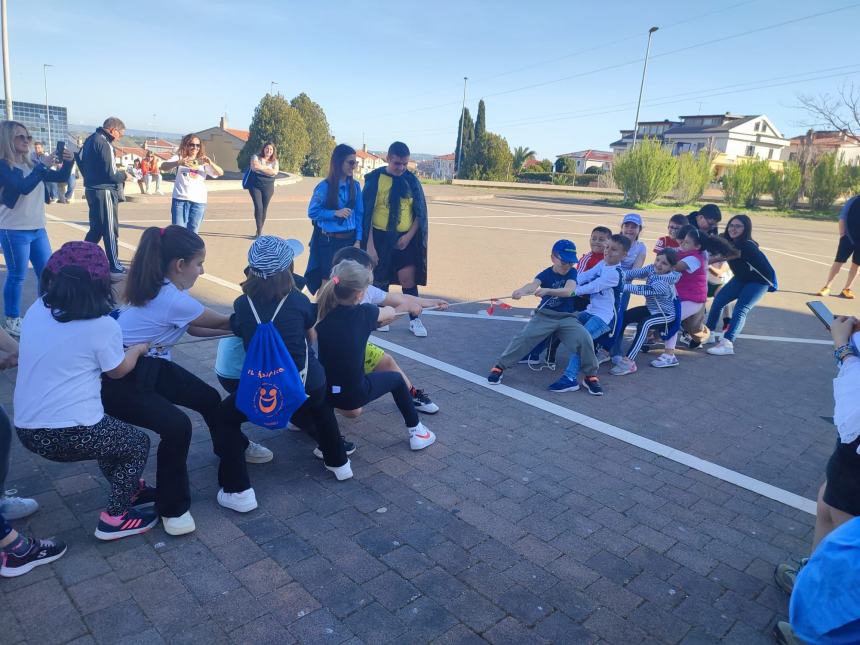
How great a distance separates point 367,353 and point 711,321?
17.9ft

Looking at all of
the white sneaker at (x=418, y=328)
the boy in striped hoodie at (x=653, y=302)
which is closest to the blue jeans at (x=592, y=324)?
the boy in striped hoodie at (x=653, y=302)

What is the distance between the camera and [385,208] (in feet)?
22.5

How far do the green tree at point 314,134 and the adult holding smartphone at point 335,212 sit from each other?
4680 cm

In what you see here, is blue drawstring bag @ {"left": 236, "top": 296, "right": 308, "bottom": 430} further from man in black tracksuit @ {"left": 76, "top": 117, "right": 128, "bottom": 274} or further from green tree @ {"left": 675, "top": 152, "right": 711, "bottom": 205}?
green tree @ {"left": 675, "top": 152, "right": 711, "bottom": 205}

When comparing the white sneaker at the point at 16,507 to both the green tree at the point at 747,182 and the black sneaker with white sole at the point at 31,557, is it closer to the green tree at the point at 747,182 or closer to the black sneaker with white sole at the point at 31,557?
the black sneaker with white sole at the point at 31,557

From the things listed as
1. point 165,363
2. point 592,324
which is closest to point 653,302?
point 592,324

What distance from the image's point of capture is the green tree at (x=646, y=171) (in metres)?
32.9

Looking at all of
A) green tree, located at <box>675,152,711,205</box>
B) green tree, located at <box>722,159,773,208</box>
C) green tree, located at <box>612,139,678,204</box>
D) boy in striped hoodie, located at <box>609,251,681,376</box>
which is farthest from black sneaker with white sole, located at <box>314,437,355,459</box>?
green tree, located at <box>722,159,773,208</box>

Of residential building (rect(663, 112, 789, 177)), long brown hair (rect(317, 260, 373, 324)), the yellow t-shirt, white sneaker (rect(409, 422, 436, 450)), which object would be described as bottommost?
white sneaker (rect(409, 422, 436, 450))

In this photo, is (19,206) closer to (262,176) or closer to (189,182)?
(189,182)

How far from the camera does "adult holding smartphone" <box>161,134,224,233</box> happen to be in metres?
9.31

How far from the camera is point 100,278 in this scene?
2746mm

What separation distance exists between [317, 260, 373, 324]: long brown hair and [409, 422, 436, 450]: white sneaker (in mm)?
1094

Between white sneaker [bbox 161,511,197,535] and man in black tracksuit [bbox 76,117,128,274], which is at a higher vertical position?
man in black tracksuit [bbox 76,117,128,274]
